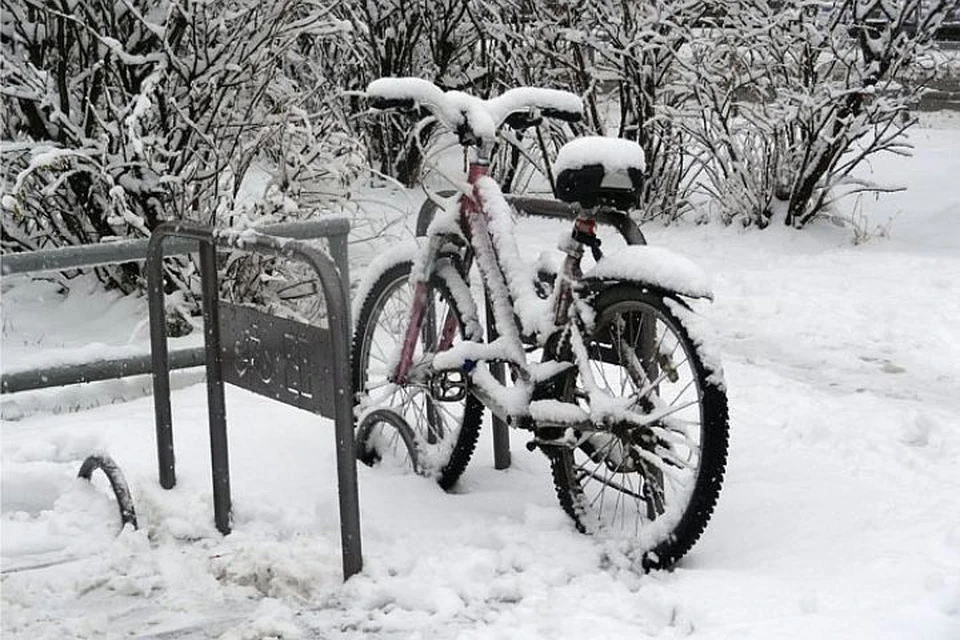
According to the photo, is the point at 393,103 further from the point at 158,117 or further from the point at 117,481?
the point at 158,117

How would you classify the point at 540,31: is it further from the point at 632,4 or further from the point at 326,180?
the point at 326,180

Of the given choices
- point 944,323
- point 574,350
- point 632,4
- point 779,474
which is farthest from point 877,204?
point 574,350

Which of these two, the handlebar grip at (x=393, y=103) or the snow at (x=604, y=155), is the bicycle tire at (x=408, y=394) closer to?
the handlebar grip at (x=393, y=103)

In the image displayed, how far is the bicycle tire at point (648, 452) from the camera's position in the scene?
3336 mm

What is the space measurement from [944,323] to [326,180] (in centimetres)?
320

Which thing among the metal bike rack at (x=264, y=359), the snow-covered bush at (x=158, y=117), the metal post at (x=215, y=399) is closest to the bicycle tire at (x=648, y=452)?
the metal bike rack at (x=264, y=359)

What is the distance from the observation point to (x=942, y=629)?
302cm

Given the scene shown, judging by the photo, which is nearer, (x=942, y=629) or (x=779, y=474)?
(x=942, y=629)

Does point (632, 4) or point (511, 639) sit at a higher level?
point (632, 4)

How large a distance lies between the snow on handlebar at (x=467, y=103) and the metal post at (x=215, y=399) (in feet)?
2.40

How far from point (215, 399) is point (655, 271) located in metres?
1.45

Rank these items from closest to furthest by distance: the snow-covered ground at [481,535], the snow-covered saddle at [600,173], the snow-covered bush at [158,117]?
the snow-covered ground at [481,535] < the snow-covered saddle at [600,173] < the snow-covered bush at [158,117]

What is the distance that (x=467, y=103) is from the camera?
3896mm

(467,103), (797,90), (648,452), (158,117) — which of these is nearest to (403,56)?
(797,90)
